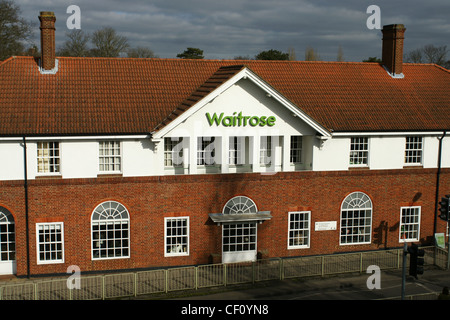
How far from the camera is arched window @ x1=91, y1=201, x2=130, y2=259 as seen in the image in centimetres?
2250

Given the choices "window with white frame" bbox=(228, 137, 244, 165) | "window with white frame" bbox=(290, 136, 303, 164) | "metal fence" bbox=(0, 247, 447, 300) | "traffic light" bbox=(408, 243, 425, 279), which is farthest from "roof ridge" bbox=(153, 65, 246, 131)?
"traffic light" bbox=(408, 243, 425, 279)

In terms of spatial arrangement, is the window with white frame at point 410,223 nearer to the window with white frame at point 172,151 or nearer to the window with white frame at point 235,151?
the window with white frame at point 235,151

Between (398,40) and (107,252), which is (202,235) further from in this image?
(398,40)

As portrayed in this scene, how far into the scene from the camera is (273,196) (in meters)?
24.3

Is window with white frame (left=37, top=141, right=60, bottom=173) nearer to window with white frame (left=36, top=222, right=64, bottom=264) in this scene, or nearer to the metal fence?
window with white frame (left=36, top=222, right=64, bottom=264)

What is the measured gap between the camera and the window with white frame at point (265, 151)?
2470 centimetres

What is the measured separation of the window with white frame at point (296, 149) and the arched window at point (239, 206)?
Result: 3242 millimetres

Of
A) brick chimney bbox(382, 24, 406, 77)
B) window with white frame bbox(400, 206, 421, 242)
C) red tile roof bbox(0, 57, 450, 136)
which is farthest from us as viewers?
brick chimney bbox(382, 24, 406, 77)

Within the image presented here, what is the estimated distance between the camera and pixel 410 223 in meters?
26.6

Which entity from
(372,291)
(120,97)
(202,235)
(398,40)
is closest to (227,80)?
(120,97)

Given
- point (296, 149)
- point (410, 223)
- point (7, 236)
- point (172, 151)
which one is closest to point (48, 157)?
point (7, 236)

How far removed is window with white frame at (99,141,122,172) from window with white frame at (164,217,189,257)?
11.2 feet

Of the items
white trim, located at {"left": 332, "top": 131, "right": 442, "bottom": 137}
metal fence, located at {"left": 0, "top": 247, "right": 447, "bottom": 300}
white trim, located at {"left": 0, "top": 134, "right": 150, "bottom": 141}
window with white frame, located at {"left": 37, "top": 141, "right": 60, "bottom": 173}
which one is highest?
white trim, located at {"left": 332, "top": 131, "right": 442, "bottom": 137}

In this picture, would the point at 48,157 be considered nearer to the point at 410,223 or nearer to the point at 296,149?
the point at 296,149
